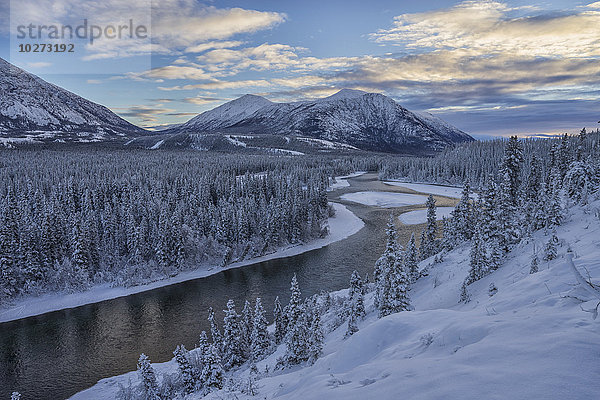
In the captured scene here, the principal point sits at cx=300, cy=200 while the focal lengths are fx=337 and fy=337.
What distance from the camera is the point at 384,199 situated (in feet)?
358

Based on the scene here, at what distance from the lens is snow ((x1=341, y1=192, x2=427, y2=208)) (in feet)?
339

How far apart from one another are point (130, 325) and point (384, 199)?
85724 mm

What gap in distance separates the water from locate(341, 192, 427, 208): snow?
45.5m

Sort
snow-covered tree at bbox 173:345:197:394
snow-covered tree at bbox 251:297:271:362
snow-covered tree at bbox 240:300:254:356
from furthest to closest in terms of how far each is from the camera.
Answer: snow-covered tree at bbox 240:300:254:356 → snow-covered tree at bbox 251:297:271:362 → snow-covered tree at bbox 173:345:197:394

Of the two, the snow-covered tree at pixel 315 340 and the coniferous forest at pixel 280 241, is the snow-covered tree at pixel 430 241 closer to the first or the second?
the coniferous forest at pixel 280 241

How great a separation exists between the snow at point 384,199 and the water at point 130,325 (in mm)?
45485

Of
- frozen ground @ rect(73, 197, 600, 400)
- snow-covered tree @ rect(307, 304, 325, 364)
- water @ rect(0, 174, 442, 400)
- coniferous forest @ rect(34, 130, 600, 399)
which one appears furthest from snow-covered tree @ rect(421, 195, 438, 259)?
frozen ground @ rect(73, 197, 600, 400)

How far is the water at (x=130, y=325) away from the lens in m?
30.7

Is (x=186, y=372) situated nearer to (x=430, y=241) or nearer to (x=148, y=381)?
(x=148, y=381)

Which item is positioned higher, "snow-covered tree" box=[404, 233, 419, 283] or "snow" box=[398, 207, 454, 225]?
"snow-covered tree" box=[404, 233, 419, 283]

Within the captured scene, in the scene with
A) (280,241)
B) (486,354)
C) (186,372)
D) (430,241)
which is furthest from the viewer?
(280,241)

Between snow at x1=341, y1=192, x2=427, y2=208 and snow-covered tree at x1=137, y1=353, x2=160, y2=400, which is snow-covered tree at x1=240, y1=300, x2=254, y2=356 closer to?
snow-covered tree at x1=137, y1=353, x2=160, y2=400

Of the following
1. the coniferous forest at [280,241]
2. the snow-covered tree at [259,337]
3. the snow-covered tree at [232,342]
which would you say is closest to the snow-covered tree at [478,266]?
the coniferous forest at [280,241]

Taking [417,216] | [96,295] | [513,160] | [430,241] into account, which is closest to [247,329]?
[430,241]
